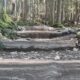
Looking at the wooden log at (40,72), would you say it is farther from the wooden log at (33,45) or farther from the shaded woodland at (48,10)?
the shaded woodland at (48,10)

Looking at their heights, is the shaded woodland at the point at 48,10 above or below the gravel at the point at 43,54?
below

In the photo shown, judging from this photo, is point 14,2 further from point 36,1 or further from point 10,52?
point 10,52

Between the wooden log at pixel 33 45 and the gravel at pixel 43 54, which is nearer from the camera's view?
the gravel at pixel 43 54

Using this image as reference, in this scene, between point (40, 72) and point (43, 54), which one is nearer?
point (40, 72)

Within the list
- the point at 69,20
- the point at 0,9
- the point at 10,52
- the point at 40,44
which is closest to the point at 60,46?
the point at 40,44

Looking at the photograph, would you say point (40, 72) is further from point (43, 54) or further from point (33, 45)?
point (33, 45)

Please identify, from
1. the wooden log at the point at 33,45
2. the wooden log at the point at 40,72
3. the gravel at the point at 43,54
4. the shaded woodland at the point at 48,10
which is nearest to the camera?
the wooden log at the point at 40,72

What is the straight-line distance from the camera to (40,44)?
932 centimetres

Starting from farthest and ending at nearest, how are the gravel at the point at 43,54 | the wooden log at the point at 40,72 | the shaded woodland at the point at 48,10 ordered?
the shaded woodland at the point at 48,10, the gravel at the point at 43,54, the wooden log at the point at 40,72

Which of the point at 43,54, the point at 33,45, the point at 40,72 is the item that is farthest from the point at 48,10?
the point at 40,72

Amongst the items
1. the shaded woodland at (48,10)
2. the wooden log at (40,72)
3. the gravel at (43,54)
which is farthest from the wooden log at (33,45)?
the shaded woodland at (48,10)

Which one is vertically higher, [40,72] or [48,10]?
[40,72]

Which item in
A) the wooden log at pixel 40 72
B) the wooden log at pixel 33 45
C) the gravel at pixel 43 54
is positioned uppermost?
the wooden log at pixel 40 72

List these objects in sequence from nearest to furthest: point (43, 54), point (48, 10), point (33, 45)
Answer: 1. point (43, 54)
2. point (33, 45)
3. point (48, 10)
